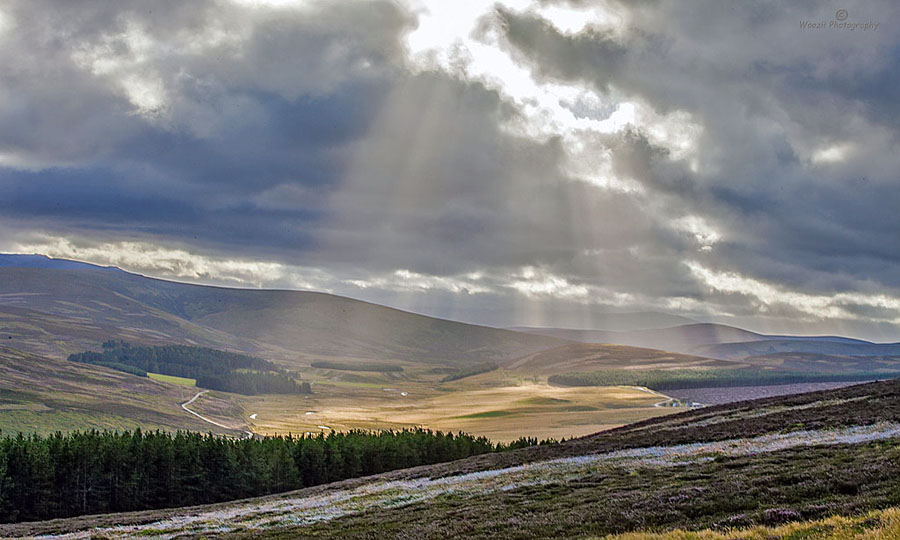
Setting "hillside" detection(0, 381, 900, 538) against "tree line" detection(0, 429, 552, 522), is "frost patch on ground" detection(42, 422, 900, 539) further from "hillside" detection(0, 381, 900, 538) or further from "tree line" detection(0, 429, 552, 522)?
"tree line" detection(0, 429, 552, 522)

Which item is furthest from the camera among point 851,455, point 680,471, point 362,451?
point 362,451

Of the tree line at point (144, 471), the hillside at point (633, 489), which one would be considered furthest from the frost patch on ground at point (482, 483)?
the tree line at point (144, 471)

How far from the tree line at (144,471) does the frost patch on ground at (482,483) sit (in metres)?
42.0

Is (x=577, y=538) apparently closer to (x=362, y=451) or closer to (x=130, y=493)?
(x=130, y=493)

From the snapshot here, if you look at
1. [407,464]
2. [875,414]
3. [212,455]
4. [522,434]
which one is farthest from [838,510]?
[522,434]

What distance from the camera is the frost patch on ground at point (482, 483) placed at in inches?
1604

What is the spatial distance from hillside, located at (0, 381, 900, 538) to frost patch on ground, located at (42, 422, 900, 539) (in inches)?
6.4

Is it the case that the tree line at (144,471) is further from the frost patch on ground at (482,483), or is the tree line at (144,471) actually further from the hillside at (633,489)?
the frost patch on ground at (482,483)

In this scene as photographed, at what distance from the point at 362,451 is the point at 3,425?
5863 inches

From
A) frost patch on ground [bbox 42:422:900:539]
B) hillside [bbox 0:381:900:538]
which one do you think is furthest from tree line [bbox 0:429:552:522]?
frost patch on ground [bbox 42:422:900:539]

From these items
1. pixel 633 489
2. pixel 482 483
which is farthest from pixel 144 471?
pixel 633 489

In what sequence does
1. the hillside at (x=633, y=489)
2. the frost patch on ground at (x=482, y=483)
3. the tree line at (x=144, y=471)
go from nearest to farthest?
1. the hillside at (x=633, y=489)
2. the frost patch on ground at (x=482, y=483)
3. the tree line at (x=144, y=471)

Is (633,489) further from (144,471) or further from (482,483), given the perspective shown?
(144,471)

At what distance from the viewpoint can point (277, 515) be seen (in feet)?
152
